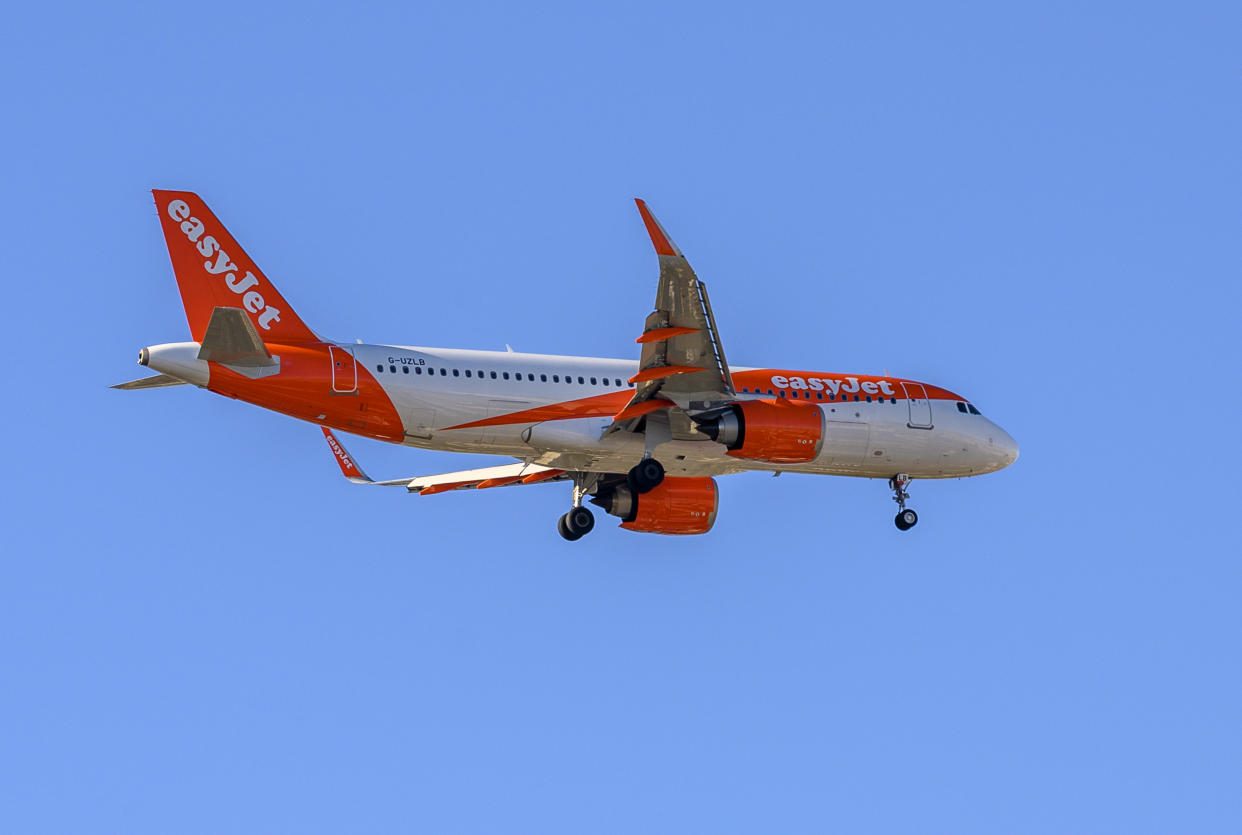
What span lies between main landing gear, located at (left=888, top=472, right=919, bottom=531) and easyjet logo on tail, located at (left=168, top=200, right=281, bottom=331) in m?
15.3

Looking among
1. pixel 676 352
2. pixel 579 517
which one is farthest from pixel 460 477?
pixel 676 352

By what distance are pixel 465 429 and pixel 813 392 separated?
335 inches

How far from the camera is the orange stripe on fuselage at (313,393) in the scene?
3203 cm

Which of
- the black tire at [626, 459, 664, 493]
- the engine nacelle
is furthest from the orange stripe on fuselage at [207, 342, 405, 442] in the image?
the engine nacelle

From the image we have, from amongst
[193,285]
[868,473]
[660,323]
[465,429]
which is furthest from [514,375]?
[868,473]

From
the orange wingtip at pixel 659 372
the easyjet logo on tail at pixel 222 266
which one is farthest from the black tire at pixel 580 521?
the easyjet logo on tail at pixel 222 266

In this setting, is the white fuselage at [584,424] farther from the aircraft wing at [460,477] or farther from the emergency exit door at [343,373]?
the aircraft wing at [460,477]

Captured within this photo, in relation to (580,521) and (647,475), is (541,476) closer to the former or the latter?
(580,521)

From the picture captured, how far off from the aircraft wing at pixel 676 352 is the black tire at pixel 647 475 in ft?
2.71

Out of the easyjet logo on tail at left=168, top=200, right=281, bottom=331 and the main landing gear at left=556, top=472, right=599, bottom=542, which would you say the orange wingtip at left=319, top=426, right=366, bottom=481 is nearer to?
the main landing gear at left=556, top=472, right=599, bottom=542

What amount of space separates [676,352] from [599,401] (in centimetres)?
286

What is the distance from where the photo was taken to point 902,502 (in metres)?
39.2

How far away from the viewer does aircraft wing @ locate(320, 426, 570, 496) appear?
40094mm

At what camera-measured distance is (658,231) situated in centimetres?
3072
